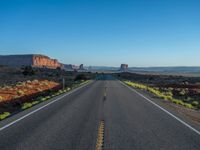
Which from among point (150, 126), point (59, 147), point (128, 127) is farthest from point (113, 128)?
point (59, 147)

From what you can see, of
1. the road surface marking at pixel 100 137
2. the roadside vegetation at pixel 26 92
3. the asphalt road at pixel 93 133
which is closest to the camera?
the road surface marking at pixel 100 137

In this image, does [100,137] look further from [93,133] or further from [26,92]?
[26,92]

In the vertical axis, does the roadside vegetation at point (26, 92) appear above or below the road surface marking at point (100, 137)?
below

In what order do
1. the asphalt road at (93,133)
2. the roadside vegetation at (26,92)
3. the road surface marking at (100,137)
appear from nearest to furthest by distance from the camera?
the road surface marking at (100,137) < the asphalt road at (93,133) < the roadside vegetation at (26,92)

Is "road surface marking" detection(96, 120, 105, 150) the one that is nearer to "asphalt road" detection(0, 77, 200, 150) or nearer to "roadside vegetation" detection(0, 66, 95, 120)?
"asphalt road" detection(0, 77, 200, 150)

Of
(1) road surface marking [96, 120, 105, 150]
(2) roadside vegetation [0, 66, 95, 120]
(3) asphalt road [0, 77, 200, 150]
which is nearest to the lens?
(1) road surface marking [96, 120, 105, 150]

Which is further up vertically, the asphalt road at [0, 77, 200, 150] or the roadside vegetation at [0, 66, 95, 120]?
the asphalt road at [0, 77, 200, 150]

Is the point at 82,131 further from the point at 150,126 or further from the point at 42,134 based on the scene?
the point at 150,126

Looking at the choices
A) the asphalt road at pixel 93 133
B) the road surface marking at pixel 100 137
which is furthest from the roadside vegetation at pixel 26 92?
the road surface marking at pixel 100 137

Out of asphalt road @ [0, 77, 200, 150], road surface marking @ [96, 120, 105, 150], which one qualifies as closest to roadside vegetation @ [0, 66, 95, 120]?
asphalt road @ [0, 77, 200, 150]

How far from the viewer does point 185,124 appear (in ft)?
36.4

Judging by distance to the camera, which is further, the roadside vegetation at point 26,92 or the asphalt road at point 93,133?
the roadside vegetation at point 26,92

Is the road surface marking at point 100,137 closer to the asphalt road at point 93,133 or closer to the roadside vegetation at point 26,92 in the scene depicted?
the asphalt road at point 93,133

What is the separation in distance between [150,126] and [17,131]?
4.43m
